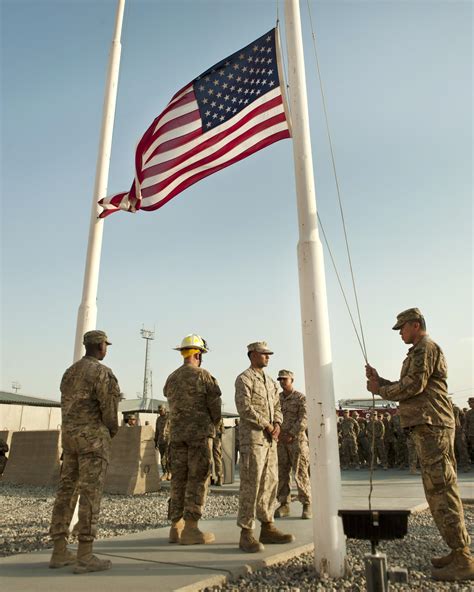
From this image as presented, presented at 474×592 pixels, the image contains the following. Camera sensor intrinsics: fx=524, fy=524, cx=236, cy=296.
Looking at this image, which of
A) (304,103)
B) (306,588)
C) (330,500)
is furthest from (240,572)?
(304,103)

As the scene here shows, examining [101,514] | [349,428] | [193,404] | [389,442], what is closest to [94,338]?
[193,404]

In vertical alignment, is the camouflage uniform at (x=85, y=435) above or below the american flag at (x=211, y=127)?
below

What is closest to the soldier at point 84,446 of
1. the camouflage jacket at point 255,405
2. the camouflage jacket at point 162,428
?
the camouflage jacket at point 255,405

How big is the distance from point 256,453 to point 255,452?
2cm

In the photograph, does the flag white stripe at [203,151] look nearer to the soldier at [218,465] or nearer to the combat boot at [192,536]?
the combat boot at [192,536]

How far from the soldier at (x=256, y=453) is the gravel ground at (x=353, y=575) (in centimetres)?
48

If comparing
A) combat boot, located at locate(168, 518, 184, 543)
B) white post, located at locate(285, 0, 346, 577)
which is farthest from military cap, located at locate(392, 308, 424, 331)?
combat boot, located at locate(168, 518, 184, 543)

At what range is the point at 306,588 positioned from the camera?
3949 mm

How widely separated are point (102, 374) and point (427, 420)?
116 inches

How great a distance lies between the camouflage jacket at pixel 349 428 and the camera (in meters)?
17.4

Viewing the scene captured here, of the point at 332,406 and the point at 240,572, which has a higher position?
the point at 332,406

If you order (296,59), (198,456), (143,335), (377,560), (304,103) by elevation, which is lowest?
(377,560)

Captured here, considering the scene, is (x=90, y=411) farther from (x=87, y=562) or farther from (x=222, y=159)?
(x=222, y=159)

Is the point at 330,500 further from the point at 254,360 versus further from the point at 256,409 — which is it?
the point at 254,360
